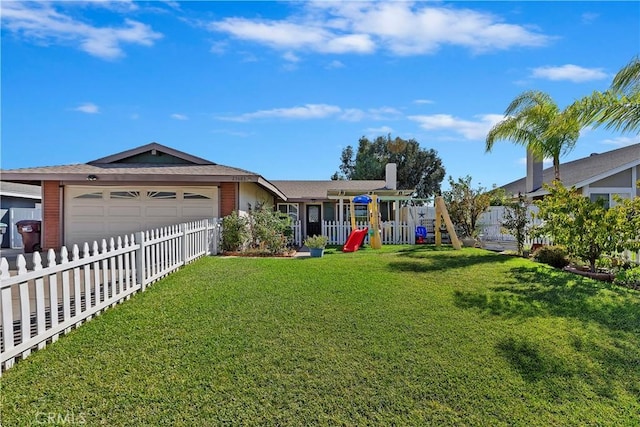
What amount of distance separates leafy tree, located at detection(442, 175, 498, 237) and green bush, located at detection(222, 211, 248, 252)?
341 inches

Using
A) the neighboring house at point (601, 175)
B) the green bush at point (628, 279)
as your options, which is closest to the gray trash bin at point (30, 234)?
the green bush at point (628, 279)

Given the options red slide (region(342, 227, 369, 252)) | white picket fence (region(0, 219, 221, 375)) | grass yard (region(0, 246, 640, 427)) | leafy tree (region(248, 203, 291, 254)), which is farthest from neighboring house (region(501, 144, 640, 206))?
white picket fence (region(0, 219, 221, 375))

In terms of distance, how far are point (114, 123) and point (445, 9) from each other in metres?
11.3

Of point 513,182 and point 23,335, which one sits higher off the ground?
point 513,182

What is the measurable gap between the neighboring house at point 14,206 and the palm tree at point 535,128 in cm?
2116

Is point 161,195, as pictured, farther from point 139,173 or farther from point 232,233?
point 232,233

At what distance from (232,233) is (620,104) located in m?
10.2

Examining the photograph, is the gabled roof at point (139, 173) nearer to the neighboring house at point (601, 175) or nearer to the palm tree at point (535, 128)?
the palm tree at point (535, 128)

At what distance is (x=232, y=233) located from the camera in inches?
448

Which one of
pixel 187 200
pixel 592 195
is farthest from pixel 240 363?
pixel 592 195

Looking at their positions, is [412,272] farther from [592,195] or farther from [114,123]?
[592,195]

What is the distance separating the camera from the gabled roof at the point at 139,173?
11.5 metres

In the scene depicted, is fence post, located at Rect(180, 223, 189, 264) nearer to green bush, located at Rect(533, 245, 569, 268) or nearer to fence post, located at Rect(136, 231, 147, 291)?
fence post, located at Rect(136, 231, 147, 291)

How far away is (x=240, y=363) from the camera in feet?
12.6
